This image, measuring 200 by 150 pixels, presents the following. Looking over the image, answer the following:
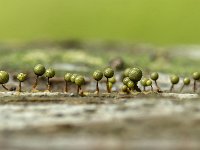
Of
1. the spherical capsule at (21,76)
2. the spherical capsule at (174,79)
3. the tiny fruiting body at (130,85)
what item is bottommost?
the tiny fruiting body at (130,85)

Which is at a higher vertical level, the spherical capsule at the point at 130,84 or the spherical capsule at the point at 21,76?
the spherical capsule at the point at 21,76

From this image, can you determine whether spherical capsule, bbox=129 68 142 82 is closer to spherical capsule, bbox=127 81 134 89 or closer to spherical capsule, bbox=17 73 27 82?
spherical capsule, bbox=127 81 134 89

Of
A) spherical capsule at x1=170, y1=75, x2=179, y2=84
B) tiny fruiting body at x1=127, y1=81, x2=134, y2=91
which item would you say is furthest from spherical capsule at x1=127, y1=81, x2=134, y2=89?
spherical capsule at x1=170, y1=75, x2=179, y2=84

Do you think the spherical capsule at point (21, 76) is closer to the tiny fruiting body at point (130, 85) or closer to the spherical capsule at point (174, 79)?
the tiny fruiting body at point (130, 85)

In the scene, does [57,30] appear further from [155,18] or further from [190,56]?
[190,56]

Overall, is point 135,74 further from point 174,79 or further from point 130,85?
point 174,79

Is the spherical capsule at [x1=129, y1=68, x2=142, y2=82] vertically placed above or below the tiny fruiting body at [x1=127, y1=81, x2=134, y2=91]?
above

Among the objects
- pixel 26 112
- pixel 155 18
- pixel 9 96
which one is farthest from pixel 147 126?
pixel 155 18

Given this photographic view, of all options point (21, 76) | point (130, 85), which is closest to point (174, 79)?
point (130, 85)

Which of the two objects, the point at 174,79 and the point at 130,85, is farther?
the point at 174,79

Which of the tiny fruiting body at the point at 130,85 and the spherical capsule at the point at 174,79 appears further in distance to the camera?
the spherical capsule at the point at 174,79

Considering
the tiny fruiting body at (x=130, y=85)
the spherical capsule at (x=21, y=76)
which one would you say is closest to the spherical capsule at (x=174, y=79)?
the tiny fruiting body at (x=130, y=85)
